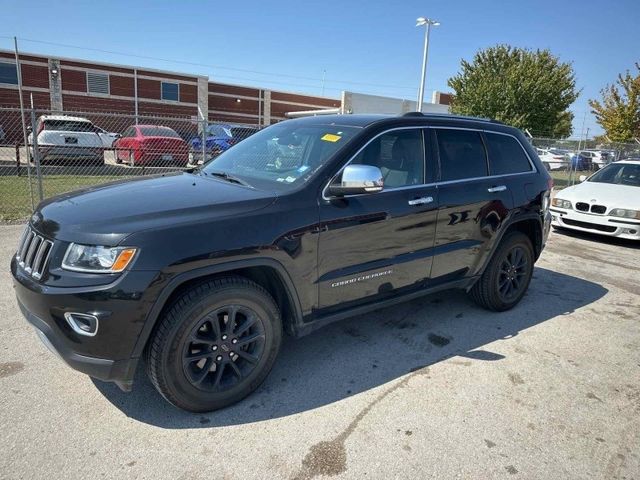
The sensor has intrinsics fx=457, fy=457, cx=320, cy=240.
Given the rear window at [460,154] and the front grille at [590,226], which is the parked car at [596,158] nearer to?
the front grille at [590,226]

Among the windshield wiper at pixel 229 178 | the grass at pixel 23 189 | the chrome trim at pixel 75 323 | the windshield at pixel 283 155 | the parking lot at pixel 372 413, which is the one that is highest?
the windshield at pixel 283 155

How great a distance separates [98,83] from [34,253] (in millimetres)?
38285

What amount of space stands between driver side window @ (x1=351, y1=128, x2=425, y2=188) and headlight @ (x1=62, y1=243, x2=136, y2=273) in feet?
5.58

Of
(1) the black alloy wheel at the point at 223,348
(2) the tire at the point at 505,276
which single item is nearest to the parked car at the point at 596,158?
(2) the tire at the point at 505,276

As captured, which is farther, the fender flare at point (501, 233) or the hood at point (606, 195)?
the hood at point (606, 195)

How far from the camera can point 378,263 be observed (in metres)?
3.37

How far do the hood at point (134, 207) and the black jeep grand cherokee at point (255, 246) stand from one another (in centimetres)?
1

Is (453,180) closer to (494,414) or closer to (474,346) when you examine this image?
(474,346)

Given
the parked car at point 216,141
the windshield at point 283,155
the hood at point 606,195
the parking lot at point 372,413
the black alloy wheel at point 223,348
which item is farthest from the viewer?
the parked car at point 216,141

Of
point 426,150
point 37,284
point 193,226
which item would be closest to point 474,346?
point 426,150

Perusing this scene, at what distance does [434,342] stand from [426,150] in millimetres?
1626

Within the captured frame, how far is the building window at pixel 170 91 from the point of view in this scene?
38284 mm

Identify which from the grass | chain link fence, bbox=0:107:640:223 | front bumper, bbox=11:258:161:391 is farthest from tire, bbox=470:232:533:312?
chain link fence, bbox=0:107:640:223

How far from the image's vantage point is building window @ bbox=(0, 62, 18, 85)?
3162cm
